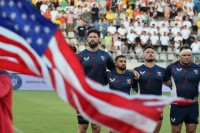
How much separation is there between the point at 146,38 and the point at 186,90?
20695 millimetres

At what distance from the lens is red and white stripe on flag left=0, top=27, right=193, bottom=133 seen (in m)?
6.53

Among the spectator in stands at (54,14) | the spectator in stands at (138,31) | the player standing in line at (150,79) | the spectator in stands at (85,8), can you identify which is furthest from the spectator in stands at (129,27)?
the player standing in line at (150,79)

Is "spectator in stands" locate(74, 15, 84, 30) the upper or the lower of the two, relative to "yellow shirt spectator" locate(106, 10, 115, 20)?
lower

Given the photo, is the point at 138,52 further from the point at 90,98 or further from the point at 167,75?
the point at 90,98

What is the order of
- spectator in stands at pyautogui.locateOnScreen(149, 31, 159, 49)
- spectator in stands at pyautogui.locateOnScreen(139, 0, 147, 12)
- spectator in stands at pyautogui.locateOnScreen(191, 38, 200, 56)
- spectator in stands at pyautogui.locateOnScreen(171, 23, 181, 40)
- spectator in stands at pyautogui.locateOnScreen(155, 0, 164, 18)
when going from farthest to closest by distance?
spectator in stands at pyautogui.locateOnScreen(139, 0, 147, 12) < spectator in stands at pyautogui.locateOnScreen(155, 0, 164, 18) < spectator in stands at pyautogui.locateOnScreen(171, 23, 181, 40) < spectator in stands at pyautogui.locateOnScreen(149, 31, 159, 49) < spectator in stands at pyautogui.locateOnScreen(191, 38, 200, 56)

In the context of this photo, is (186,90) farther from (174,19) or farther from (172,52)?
(174,19)

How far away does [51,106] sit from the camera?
21.3m

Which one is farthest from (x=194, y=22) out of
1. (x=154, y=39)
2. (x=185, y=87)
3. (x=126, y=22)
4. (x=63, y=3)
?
(x=185, y=87)

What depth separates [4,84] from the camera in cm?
744

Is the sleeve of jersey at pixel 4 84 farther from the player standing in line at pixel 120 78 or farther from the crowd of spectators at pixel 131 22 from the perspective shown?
the crowd of spectators at pixel 131 22

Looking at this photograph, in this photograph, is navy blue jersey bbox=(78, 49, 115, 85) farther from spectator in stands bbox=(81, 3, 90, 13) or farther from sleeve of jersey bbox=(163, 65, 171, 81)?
spectator in stands bbox=(81, 3, 90, 13)

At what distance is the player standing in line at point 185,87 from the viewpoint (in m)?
12.2

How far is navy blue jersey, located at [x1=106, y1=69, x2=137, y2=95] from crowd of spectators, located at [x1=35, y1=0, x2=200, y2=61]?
60.0 feet

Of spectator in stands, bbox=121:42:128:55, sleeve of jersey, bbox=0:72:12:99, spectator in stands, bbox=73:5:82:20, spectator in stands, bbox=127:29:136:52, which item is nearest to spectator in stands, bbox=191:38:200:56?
spectator in stands, bbox=127:29:136:52
